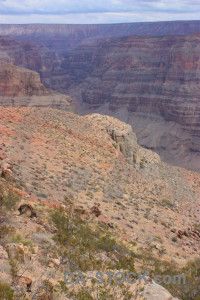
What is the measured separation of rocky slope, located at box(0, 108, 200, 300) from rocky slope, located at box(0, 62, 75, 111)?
43.1 metres

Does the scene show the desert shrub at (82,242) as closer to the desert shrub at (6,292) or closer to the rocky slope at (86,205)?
the rocky slope at (86,205)

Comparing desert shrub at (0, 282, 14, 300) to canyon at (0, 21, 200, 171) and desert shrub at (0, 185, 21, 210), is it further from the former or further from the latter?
canyon at (0, 21, 200, 171)

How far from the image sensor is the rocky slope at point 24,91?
7238cm

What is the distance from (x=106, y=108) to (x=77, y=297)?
113169 millimetres

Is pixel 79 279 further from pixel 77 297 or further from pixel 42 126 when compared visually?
pixel 42 126

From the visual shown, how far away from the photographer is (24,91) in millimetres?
74812

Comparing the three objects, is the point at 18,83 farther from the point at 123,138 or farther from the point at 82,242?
the point at 82,242

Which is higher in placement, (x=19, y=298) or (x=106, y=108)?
(x=19, y=298)

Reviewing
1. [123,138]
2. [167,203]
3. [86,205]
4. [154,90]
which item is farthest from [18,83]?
[86,205]

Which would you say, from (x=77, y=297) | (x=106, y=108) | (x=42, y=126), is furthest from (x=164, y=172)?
(x=106, y=108)

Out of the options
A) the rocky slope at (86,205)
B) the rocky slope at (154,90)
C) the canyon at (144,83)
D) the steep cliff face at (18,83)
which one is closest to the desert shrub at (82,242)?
the rocky slope at (86,205)

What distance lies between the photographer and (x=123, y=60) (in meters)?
127

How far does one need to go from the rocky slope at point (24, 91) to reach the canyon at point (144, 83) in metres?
26.7

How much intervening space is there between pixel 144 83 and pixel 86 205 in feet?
325
